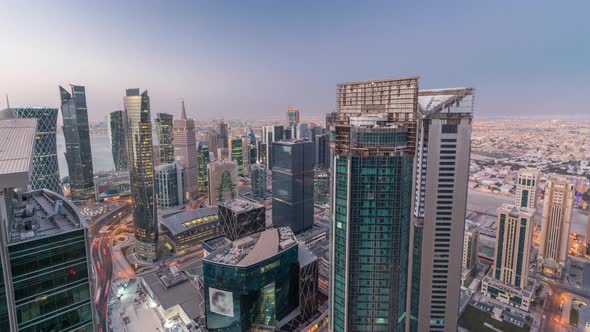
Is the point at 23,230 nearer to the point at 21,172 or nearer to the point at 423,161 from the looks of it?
the point at 21,172

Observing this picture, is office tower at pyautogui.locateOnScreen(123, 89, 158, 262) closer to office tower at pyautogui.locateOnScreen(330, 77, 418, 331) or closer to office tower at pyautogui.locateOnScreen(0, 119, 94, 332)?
office tower at pyautogui.locateOnScreen(0, 119, 94, 332)

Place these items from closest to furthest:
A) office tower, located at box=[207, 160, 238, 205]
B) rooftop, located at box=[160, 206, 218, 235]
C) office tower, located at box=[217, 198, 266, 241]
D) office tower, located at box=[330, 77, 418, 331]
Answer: office tower, located at box=[330, 77, 418, 331], office tower, located at box=[217, 198, 266, 241], rooftop, located at box=[160, 206, 218, 235], office tower, located at box=[207, 160, 238, 205]

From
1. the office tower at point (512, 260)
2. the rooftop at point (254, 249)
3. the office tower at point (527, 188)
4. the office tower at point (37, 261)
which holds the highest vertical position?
the office tower at point (37, 261)

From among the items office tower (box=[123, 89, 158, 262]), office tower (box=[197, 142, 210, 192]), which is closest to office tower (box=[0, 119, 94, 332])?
office tower (box=[123, 89, 158, 262])

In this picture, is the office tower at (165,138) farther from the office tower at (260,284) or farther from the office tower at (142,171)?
the office tower at (260,284)

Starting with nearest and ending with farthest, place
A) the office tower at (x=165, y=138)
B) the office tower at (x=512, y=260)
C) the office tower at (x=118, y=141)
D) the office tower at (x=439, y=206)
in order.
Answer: the office tower at (x=439, y=206)
the office tower at (x=512, y=260)
the office tower at (x=165, y=138)
the office tower at (x=118, y=141)

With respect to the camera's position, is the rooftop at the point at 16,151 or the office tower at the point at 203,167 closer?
the rooftop at the point at 16,151

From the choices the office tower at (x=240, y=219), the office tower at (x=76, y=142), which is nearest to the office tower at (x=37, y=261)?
the office tower at (x=240, y=219)
